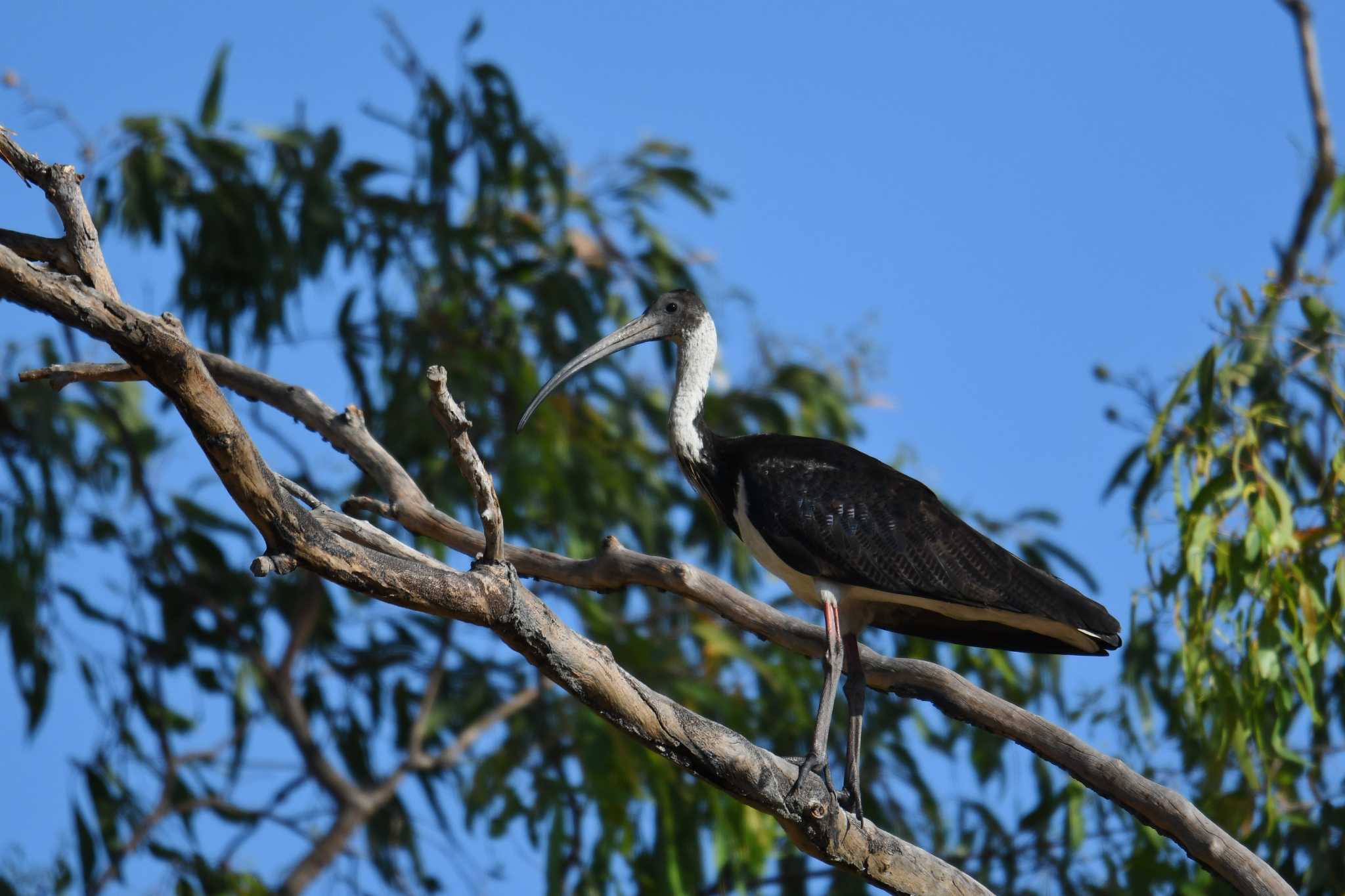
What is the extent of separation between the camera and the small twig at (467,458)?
2.85 metres

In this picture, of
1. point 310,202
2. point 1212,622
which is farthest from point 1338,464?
point 310,202

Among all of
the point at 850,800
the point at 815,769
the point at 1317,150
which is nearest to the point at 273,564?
the point at 815,769

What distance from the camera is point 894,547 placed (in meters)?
4.44

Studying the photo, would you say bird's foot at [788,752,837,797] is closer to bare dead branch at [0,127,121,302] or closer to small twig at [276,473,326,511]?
small twig at [276,473,326,511]

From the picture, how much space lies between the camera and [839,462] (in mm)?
4691

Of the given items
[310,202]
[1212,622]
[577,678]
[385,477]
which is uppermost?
[310,202]

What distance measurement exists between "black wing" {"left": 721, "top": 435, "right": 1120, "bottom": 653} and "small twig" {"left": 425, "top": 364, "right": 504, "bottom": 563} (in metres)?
1.44

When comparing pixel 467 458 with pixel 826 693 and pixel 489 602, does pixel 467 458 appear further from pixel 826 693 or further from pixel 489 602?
pixel 826 693

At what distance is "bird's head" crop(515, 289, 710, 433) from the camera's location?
5117 mm

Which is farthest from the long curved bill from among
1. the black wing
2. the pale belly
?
the pale belly

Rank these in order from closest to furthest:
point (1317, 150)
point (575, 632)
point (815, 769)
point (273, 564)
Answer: point (273, 564) < point (575, 632) < point (815, 769) < point (1317, 150)

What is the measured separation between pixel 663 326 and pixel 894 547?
112 centimetres

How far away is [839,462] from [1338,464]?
1.45 metres

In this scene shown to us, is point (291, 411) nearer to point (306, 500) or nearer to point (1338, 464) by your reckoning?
point (306, 500)
